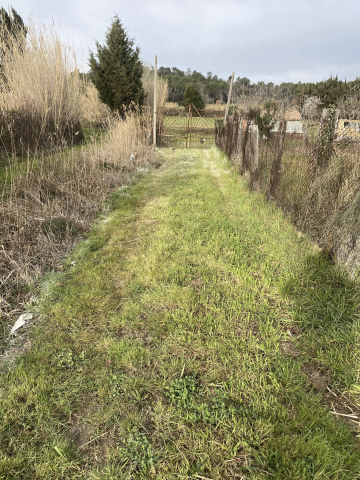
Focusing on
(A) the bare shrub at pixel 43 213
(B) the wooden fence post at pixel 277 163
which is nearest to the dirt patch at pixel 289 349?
(A) the bare shrub at pixel 43 213

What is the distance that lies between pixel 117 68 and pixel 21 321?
53.6 ft

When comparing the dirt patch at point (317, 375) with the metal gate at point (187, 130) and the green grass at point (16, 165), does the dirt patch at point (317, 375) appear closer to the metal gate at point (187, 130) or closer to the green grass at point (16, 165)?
the green grass at point (16, 165)

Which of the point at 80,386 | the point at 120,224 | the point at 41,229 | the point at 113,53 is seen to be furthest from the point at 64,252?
the point at 113,53

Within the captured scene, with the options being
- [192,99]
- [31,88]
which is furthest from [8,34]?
[192,99]

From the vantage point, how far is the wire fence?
2404mm

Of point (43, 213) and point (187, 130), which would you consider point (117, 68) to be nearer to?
point (187, 130)

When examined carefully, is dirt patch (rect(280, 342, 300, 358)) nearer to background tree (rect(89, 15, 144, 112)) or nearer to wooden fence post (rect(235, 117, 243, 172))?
wooden fence post (rect(235, 117, 243, 172))

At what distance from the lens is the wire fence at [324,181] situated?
2.40 m

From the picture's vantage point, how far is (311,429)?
4.57 ft

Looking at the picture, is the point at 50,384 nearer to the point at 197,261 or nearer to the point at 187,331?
the point at 187,331

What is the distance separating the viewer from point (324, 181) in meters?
2.95

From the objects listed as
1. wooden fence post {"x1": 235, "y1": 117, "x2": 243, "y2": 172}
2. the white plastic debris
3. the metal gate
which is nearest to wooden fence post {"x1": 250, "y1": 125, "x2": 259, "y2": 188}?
wooden fence post {"x1": 235, "y1": 117, "x2": 243, "y2": 172}

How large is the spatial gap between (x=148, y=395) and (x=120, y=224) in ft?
9.90

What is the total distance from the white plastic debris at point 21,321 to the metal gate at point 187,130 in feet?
39.5
